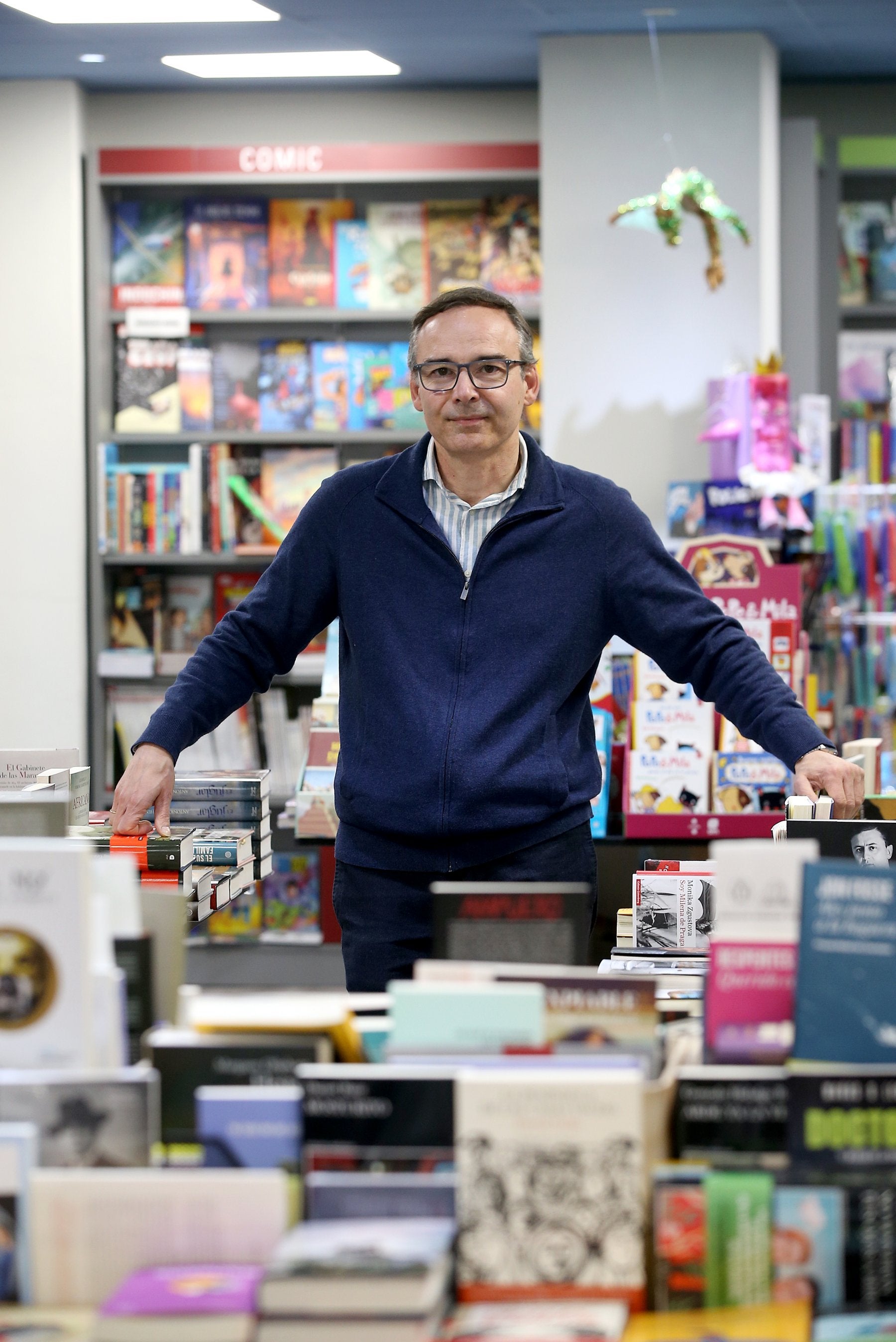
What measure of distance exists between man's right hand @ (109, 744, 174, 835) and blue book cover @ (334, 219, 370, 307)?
144 inches

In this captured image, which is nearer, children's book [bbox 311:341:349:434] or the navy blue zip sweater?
the navy blue zip sweater

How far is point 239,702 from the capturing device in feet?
9.07

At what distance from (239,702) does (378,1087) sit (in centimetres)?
139

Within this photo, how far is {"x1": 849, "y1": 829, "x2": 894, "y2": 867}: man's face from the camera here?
229 cm

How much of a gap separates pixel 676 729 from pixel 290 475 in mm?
2481

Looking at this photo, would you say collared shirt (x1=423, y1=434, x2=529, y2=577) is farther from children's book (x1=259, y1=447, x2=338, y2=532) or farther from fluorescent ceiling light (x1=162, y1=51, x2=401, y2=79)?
children's book (x1=259, y1=447, x2=338, y2=532)

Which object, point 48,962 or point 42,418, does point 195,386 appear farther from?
point 48,962

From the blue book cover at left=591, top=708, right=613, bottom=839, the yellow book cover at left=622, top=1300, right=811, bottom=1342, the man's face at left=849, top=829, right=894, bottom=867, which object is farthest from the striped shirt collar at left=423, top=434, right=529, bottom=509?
the yellow book cover at left=622, top=1300, right=811, bottom=1342

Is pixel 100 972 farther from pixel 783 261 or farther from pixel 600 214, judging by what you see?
pixel 783 261

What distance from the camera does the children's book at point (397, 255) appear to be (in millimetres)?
5883

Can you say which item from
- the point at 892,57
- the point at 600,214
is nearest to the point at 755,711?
the point at 600,214

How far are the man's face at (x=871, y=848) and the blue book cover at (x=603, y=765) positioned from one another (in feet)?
5.48

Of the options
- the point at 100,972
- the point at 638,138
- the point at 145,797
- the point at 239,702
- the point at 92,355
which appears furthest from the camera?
the point at 92,355

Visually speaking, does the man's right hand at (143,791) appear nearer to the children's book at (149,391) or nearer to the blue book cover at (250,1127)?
Answer: the blue book cover at (250,1127)
